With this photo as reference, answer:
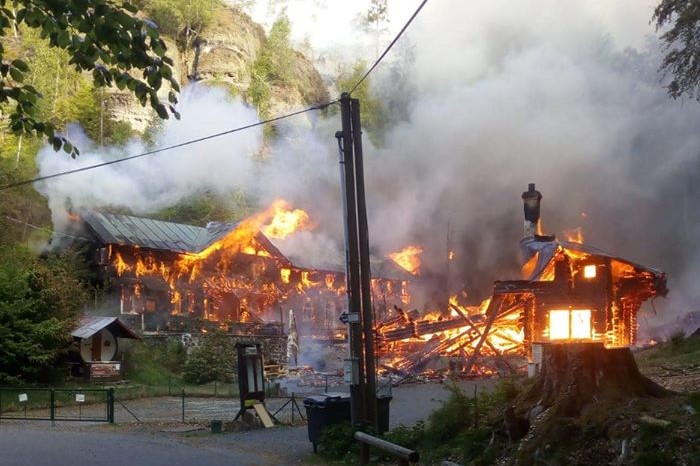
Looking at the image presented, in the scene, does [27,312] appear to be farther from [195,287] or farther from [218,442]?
[218,442]

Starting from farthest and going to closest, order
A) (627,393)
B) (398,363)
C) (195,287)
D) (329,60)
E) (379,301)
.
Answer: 1. (329,60)
2. (379,301)
3. (195,287)
4. (398,363)
5. (627,393)

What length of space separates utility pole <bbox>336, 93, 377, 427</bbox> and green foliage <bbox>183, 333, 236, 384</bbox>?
1886cm

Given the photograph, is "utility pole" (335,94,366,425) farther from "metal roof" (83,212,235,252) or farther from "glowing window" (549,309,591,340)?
"metal roof" (83,212,235,252)

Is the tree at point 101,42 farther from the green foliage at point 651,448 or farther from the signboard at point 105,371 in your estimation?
the signboard at point 105,371

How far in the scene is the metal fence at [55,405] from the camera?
63.9 ft

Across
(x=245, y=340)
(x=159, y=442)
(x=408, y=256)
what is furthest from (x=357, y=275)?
(x=408, y=256)

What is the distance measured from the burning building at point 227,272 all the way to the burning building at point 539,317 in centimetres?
919

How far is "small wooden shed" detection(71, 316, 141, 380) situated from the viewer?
28672mm

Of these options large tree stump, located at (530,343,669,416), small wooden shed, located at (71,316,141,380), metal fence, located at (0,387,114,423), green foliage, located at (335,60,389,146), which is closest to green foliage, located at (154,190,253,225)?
green foliage, located at (335,60,389,146)

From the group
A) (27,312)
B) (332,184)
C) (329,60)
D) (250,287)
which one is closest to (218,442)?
(27,312)

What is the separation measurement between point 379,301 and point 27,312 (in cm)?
2263

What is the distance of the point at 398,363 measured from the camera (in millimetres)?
29891

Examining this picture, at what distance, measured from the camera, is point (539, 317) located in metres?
28.7

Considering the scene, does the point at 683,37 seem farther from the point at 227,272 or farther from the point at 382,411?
the point at 227,272
